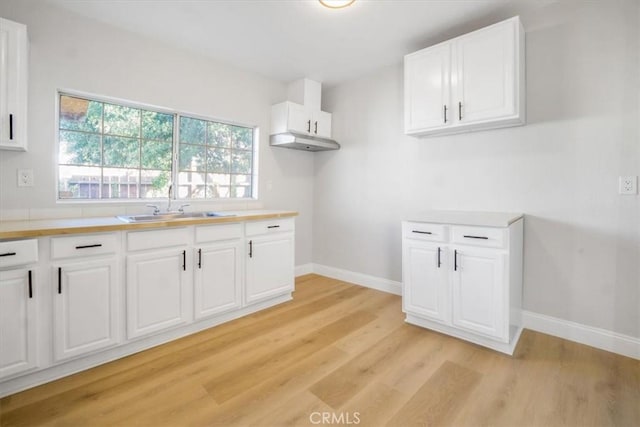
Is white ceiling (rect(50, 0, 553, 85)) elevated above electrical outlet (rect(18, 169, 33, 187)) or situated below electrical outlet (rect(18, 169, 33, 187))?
above

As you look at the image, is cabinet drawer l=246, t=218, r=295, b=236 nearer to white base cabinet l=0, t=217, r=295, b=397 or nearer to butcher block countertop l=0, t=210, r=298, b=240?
white base cabinet l=0, t=217, r=295, b=397

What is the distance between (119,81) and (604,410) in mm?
3870

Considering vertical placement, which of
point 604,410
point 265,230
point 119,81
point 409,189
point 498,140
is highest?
point 119,81

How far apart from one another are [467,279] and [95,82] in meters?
3.22

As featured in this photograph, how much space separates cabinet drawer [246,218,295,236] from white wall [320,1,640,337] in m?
1.38

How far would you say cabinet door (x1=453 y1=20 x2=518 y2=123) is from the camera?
224cm

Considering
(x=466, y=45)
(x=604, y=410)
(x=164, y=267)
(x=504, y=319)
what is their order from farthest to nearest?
(x=466, y=45)
(x=164, y=267)
(x=504, y=319)
(x=604, y=410)

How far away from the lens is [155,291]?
85.8 inches

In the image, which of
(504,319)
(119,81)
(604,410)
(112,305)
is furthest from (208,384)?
(119,81)

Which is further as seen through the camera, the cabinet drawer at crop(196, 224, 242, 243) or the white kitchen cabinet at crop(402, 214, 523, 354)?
the cabinet drawer at crop(196, 224, 242, 243)

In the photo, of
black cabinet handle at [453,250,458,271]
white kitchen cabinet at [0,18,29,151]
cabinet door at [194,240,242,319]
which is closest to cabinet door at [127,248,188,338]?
cabinet door at [194,240,242,319]

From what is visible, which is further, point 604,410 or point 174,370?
point 174,370

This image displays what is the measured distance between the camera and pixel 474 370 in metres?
1.93

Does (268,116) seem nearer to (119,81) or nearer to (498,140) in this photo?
(119,81)
